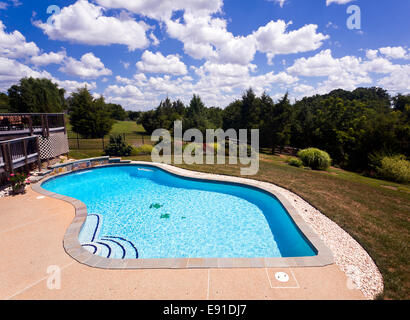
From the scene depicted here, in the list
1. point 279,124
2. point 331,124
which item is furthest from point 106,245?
point 331,124

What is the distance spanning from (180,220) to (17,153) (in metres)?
8.96

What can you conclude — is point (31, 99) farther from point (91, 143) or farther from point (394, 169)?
point (394, 169)

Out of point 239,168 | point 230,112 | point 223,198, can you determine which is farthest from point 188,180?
point 230,112

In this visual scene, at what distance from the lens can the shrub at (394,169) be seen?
47.2 feet

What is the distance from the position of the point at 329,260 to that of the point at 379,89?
82.3m

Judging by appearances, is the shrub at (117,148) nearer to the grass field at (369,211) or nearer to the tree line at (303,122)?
the grass field at (369,211)

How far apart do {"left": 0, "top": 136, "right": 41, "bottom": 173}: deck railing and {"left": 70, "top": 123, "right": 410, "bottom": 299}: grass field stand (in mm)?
8934

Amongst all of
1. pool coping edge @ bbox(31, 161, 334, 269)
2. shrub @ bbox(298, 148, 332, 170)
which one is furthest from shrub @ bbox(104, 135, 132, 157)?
shrub @ bbox(298, 148, 332, 170)

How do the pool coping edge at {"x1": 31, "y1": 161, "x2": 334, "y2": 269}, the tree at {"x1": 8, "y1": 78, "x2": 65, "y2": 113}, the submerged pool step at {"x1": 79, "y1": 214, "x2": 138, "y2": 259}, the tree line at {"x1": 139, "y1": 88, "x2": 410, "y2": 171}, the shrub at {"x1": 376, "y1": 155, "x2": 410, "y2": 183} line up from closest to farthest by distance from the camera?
1. the pool coping edge at {"x1": 31, "y1": 161, "x2": 334, "y2": 269}
2. the submerged pool step at {"x1": 79, "y1": 214, "x2": 138, "y2": 259}
3. the shrub at {"x1": 376, "y1": 155, "x2": 410, "y2": 183}
4. the tree line at {"x1": 139, "y1": 88, "x2": 410, "y2": 171}
5. the tree at {"x1": 8, "y1": 78, "x2": 65, "y2": 113}

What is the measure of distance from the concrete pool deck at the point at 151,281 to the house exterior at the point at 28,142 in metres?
5.27

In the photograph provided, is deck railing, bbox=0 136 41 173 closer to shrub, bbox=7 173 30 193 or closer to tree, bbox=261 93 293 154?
shrub, bbox=7 173 30 193

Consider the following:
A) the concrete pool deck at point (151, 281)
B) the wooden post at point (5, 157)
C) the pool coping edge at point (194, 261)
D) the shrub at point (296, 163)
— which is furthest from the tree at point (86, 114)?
the concrete pool deck at point (151, 281)

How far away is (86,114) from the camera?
23.7 metres

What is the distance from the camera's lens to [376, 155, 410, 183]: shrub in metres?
14.4
